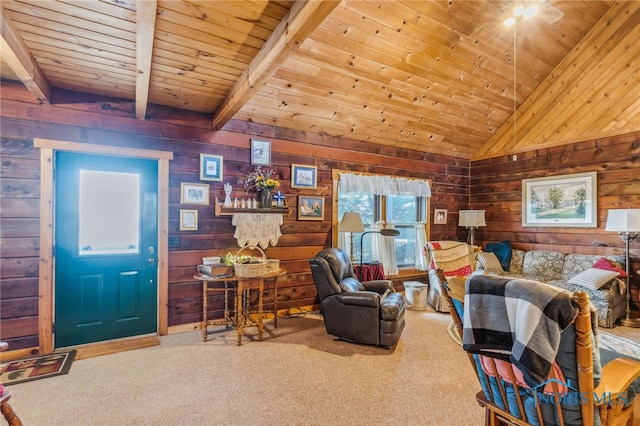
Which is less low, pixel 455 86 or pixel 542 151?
pixel 455 86

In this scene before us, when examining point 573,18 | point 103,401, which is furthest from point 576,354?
point 573,18

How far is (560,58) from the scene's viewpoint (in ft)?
15.7

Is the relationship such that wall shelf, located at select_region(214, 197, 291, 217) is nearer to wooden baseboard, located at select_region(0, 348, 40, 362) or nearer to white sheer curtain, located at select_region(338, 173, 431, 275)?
white sheer curtain, located at select_region(338, 173, 431, 275)

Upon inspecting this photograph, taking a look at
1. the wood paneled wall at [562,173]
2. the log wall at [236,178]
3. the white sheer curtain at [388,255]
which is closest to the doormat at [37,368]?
the log wall at [236,178]

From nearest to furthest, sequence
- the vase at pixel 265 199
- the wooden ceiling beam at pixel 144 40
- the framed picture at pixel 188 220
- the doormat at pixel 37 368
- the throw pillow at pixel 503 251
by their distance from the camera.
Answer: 1. the wooden ceiling beam at pixel 144 40
2. the doormat at pixel 37 368
3. the framed picture at pixel 188 220
4. the vase at pixel 265 199
5. the throw pillow at pixel 503 251

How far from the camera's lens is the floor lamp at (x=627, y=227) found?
12.9 ft

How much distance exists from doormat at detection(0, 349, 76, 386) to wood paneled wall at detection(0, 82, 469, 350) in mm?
252

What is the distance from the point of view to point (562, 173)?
5125 millimetres

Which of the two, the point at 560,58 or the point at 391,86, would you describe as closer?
the point at 391,86

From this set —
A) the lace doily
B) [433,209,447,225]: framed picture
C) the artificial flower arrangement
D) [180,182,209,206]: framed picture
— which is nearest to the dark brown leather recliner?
the lace doily

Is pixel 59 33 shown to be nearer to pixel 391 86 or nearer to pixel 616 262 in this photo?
Answer: pixel 391 86

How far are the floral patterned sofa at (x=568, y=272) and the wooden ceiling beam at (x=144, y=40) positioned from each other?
525cm

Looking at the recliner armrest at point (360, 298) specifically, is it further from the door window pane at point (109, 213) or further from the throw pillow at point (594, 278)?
the throw pillow at point (594, 278)

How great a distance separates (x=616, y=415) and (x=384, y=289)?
260 cm
